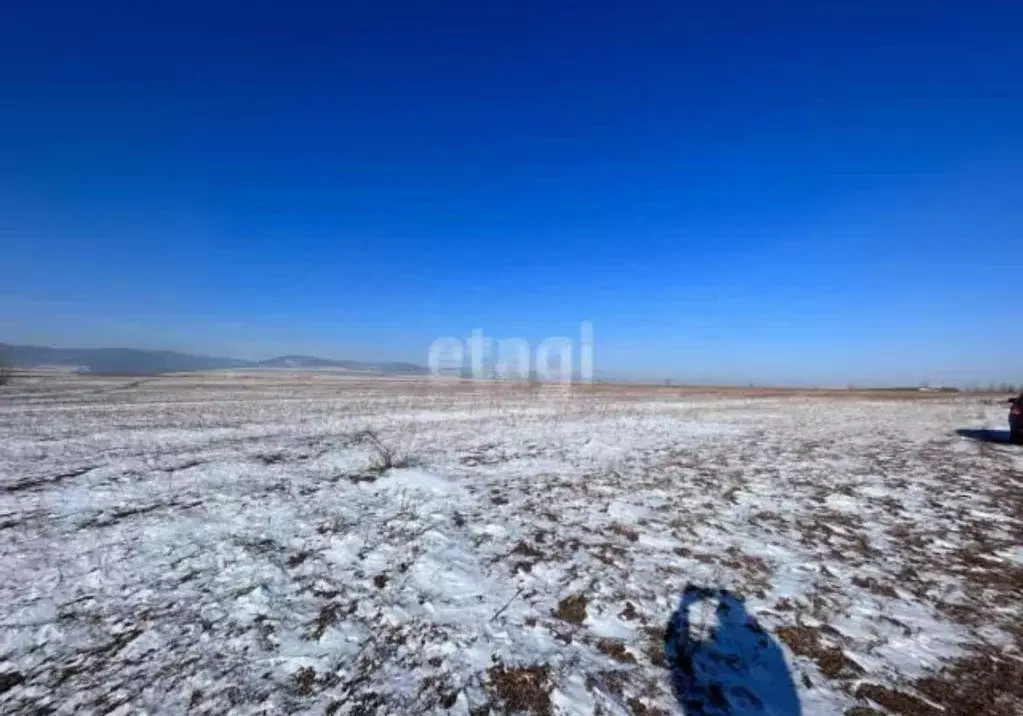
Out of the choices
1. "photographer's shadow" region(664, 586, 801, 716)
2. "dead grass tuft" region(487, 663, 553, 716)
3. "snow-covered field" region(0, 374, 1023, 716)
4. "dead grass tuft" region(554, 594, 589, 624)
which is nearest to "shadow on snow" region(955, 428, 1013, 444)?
"snow-covered field" region(0, 374, 1023, 716)

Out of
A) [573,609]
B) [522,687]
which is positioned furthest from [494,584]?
[522,687]

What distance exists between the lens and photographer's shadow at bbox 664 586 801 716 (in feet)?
11.5

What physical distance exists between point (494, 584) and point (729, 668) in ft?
8.39

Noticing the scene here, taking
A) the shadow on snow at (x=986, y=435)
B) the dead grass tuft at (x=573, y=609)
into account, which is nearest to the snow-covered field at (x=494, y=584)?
the dead grass tuft at (x=573, y=609)

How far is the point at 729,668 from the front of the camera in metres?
3.89

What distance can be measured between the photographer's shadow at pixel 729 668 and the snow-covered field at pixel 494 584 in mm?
24

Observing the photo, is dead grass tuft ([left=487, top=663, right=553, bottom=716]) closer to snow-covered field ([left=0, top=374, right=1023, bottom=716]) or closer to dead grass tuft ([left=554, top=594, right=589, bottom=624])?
snow-covered field ([left=0, top=374, right=1023, bottom=716])

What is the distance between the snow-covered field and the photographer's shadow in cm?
2

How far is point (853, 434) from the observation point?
17344 mm

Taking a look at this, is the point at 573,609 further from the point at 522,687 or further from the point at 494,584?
the point at 522,687

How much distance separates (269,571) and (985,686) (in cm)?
726

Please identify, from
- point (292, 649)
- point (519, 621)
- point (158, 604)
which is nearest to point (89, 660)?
point (158, 604)

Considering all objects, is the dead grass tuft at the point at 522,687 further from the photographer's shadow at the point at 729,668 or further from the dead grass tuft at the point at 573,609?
the photographer's shadow at the point at 729,668

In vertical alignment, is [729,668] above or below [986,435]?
A: below
